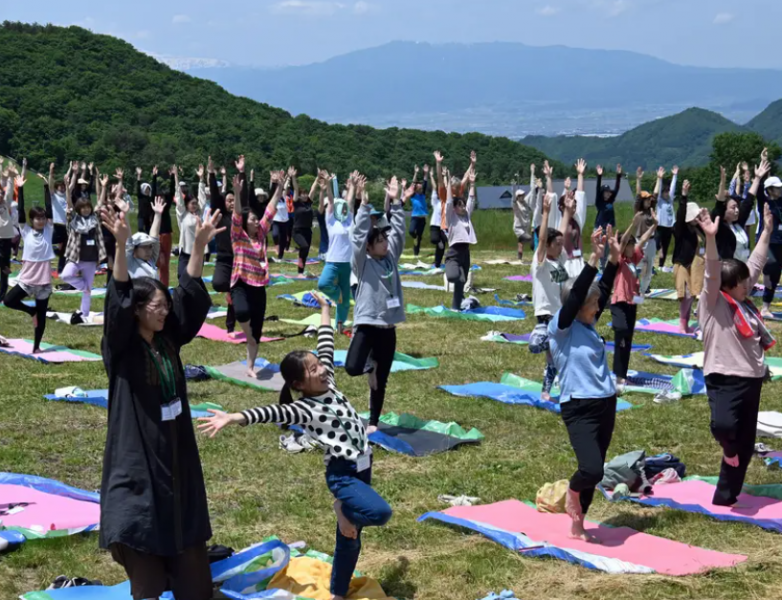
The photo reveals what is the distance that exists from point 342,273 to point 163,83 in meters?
64.7

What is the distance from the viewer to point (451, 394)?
1133cm

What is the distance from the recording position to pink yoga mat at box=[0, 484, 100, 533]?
22.2 ft

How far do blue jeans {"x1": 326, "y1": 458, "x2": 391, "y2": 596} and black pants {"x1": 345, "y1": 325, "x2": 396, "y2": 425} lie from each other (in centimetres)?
375

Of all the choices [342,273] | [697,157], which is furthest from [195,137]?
[697,157]

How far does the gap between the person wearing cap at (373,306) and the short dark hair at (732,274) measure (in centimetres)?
312

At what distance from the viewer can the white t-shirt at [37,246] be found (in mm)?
13430

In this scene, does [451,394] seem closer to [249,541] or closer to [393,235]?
[393,235]

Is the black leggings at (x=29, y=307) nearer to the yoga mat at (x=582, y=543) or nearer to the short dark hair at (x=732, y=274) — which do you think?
the yoga mat at (x=582, y=543)

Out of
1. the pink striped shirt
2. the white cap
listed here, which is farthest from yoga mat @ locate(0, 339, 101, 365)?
the white cap

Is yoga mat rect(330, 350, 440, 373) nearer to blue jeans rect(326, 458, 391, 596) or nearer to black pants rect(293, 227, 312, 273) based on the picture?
blue jeans rect(326, 458, 391, 596)

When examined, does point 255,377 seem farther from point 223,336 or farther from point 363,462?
point 363,462

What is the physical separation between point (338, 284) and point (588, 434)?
27.5 feet

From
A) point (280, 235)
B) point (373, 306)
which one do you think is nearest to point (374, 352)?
point (373, 306)

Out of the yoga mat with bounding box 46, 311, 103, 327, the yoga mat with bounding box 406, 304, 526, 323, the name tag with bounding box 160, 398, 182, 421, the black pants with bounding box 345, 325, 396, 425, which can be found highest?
the name tag with bounding box 160, 398, 182, 421
